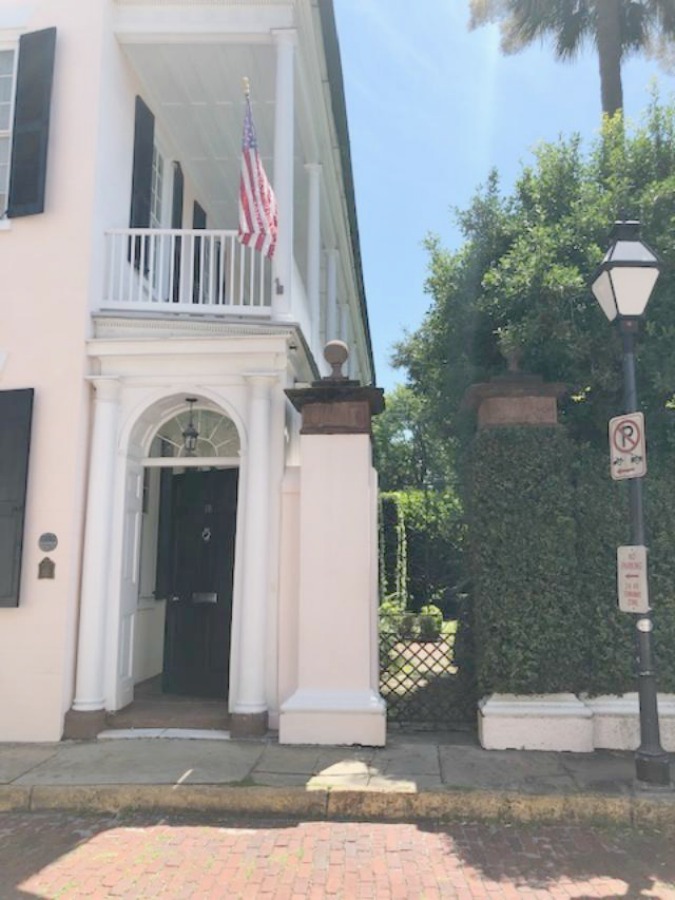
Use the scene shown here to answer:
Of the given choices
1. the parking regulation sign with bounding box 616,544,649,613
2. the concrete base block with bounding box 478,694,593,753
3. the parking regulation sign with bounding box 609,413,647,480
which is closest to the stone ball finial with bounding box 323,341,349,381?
the parking regulation sign with bounding box 609,413,647,480

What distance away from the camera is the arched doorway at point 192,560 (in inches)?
300

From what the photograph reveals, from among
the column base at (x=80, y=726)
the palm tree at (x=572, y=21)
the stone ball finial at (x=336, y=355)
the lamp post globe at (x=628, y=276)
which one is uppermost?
the palm tree at (x=572, y=21)

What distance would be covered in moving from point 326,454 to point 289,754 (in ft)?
8.72

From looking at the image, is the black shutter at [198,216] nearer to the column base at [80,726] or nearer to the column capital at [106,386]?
the column capital at [106,386]

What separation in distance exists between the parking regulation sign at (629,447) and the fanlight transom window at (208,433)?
392 cm

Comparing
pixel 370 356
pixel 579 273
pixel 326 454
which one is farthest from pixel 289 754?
pixel 370 356

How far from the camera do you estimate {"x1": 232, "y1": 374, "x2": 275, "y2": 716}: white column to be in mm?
6559

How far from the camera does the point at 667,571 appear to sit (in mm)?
6348

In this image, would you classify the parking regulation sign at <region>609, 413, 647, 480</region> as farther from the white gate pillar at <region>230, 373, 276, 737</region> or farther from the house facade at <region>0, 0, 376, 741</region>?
the white gate pillar at <region>230, 373, 276, 737</region>

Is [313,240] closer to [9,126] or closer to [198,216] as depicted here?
[198,216]

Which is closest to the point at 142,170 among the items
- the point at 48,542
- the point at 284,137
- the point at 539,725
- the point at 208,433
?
the point at 284,137

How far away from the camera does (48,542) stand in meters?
6.81

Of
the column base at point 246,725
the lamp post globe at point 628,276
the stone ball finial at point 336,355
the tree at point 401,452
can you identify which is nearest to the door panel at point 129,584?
the column base at point 246,725

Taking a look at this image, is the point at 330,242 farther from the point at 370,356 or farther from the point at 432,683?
the point at 370,356
